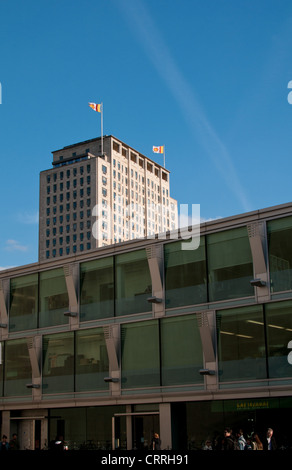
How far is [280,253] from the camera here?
1270 inches

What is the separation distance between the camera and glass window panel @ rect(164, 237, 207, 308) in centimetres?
3481

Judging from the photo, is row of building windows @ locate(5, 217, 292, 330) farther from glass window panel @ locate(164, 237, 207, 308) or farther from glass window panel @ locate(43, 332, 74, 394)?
glass window panel @ locate(43, 332, 74, 394)

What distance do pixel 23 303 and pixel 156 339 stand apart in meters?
10.7

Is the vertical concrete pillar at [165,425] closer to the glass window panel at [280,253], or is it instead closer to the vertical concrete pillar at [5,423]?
the glass window panel at [280,253]

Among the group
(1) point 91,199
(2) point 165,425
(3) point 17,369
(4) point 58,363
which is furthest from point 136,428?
(1) point 91,199

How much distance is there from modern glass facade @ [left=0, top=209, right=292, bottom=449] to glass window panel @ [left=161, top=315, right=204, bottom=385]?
55 mm

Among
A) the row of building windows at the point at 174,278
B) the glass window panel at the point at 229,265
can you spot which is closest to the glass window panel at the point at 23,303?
the row of building windows at the point at 174,278

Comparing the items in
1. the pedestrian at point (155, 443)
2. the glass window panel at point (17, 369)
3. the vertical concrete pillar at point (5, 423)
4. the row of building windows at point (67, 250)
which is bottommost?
the pedestrian at point (155, 443)

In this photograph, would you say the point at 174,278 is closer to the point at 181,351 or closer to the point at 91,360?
the point at 181,351

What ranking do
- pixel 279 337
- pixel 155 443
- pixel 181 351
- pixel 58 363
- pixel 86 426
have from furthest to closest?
pixel 58 363
pixel 86 426
pixel 181 351
pixel 279 337
pixel 155 443

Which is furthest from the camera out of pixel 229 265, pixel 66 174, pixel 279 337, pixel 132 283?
pixel 66 174

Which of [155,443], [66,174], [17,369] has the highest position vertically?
[66,174]

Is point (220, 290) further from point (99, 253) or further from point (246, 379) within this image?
point (99, 253)

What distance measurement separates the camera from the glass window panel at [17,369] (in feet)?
135
